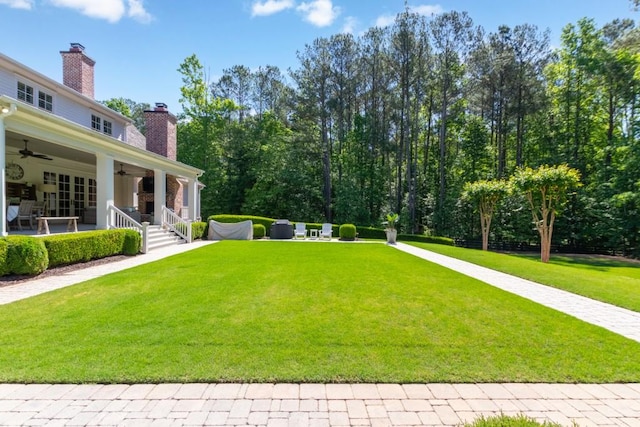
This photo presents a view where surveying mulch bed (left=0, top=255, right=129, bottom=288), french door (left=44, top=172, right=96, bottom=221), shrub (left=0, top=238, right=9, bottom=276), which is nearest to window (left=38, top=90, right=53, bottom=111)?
french door (left=44, top=172, right=96, bottom=221)

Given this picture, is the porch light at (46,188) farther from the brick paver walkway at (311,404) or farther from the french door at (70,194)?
the brick paver walkway at (311,404)

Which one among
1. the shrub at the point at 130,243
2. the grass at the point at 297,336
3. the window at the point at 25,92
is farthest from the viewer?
the window at the point at 25,92

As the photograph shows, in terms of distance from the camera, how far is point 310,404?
264 centimetres

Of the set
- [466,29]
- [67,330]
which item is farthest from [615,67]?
[67,330]

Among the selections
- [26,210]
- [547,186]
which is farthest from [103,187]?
[547,186]

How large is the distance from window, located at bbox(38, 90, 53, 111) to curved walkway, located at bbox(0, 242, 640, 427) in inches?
502

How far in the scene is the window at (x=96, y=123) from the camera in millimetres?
14430

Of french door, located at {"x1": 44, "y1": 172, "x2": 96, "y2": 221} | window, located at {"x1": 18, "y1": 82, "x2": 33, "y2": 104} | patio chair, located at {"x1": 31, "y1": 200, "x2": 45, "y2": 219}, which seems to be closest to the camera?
window, located at {"x1": 18, "y1": 82, "x2": 33, "y2": 104}

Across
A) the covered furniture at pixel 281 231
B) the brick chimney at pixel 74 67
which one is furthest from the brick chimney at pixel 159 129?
the covered furniture at pixel 281 231

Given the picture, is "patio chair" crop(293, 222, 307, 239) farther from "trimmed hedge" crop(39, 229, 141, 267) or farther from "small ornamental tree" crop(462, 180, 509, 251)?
"small ornamental tree" crop(462, 180, 509, 251)

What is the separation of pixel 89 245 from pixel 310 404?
8.89 m

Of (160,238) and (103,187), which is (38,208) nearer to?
(103,187)

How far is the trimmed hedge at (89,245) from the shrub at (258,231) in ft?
24.4

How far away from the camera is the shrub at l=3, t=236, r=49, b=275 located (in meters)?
6.76
